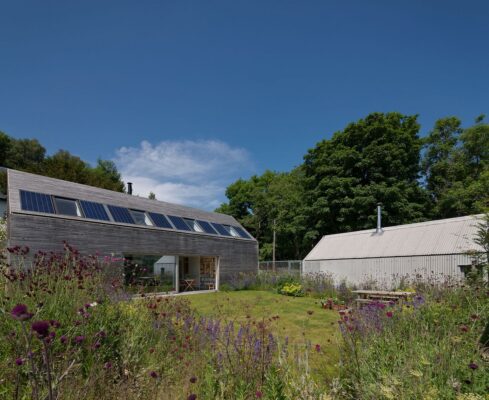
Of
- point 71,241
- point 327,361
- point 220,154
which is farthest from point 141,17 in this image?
point 220,154

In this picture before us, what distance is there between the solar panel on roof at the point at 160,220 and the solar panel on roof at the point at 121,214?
4.97 ft

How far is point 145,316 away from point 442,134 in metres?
32.2

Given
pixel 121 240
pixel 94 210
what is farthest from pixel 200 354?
pixel 94 210

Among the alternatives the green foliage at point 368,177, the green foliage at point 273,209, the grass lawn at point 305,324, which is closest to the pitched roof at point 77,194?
the grass lawn at point 305,324

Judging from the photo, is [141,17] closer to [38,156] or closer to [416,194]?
[416,194]

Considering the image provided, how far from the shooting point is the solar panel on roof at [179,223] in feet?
57.8

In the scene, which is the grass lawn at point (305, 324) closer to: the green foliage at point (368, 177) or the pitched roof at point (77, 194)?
the pitched roof at point (77, 194)

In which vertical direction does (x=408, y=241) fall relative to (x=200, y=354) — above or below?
above

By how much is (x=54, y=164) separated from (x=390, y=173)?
28650mm

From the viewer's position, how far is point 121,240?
1409cm

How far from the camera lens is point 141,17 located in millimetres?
8633

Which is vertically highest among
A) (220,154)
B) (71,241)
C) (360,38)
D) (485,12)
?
(485,12)

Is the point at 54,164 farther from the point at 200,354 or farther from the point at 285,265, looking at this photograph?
the point at 200,354

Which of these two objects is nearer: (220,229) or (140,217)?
(140,217)
